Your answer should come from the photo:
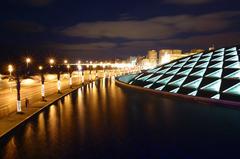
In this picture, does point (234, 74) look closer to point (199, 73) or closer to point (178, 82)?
point (199, 73)

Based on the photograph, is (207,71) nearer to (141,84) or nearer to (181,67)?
(181,67)

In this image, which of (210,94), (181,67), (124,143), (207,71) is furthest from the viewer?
(181,67)

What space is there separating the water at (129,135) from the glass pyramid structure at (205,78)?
564 cm

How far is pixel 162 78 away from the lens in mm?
35062

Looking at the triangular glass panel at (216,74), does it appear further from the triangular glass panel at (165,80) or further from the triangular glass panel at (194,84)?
the triangular glass panel at (165,80)

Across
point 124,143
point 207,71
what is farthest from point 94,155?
point 207,71

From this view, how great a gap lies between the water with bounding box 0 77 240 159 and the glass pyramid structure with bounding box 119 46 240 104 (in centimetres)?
564

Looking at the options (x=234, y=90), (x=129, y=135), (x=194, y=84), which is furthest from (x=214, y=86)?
(x=129, y=135)

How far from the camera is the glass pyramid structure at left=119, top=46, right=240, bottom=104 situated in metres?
24.5

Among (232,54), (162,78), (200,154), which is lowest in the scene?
(200,154)

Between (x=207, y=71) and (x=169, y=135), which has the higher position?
(x=207, y=71)

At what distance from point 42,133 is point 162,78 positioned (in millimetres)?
24468

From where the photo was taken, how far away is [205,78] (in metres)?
28.9

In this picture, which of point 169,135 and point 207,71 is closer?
point 169,135
